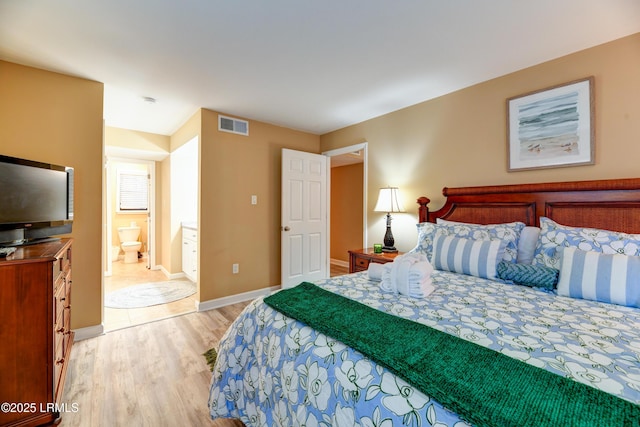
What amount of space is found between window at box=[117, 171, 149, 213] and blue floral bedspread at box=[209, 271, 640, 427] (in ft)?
19.7

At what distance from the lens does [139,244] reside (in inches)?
224

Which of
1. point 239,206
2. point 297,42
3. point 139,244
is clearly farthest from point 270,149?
point 139,244

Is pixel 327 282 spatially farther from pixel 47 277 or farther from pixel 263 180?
pixel 263 180

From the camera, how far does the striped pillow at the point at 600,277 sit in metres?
1.44

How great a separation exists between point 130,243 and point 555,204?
6.68 meters

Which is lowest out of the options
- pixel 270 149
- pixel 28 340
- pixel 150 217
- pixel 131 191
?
pixel 28 340

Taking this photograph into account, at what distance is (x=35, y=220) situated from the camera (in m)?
1.96

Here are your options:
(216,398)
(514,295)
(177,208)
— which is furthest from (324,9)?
(177,208)

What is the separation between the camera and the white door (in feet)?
12.5

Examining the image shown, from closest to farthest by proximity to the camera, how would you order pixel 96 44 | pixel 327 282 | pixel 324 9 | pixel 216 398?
pixel 216 398 < pixel 324 9 < pixel 327 282 < pixel 96 44

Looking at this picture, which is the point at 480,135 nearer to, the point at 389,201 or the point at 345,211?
the point at 389,201

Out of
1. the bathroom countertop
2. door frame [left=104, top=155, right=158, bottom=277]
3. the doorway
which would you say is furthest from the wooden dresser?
the doorway

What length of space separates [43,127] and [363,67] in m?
2.79

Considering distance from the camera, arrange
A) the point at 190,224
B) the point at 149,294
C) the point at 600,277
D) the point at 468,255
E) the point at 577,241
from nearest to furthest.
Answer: the point at 600,277
the point at 577,241
the point at 468,255
the point at 149,294
the point at 190,224
